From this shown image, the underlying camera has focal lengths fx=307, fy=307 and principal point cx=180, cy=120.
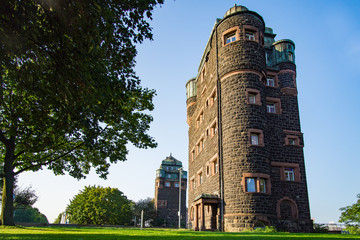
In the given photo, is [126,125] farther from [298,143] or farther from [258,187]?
[298,143]

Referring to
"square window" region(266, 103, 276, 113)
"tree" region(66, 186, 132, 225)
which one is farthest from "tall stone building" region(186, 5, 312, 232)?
"tree" region(66, 186, 132, 225)


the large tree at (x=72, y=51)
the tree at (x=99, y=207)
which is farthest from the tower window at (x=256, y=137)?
the tree at (x=99, y=207)

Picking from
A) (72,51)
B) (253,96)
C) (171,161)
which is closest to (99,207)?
(253,96)

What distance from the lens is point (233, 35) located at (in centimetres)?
2809

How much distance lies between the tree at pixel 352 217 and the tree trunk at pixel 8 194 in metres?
21.0

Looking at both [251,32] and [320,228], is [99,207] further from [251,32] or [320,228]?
[251,32]

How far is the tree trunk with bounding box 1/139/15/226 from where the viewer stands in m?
17.9

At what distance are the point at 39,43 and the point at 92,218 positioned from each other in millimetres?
39506

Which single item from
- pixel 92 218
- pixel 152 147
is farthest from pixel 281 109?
pixel 92 218

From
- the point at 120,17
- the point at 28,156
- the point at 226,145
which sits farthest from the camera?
the point at 226,145

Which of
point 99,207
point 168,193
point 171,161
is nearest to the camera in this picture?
point 99,207

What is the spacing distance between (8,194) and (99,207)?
28.2 metres

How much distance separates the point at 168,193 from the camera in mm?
75875

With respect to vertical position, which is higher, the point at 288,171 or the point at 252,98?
the point at 252,98
